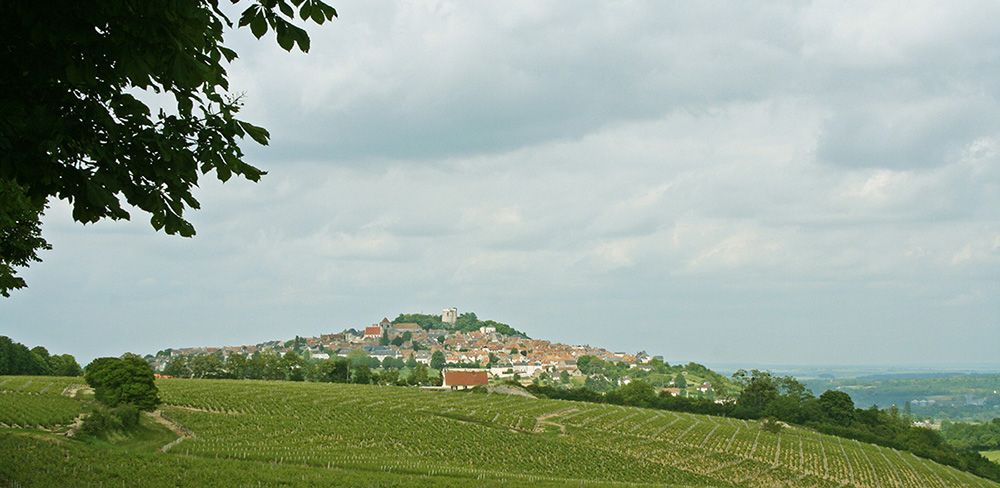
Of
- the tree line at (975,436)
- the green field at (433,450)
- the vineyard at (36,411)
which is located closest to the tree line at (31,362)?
the green field at (433,450)

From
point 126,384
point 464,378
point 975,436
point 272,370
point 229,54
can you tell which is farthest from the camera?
point 975,436

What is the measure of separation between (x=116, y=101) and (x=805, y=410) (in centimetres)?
11584

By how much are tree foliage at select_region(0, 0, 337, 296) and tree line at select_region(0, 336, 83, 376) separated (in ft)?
371

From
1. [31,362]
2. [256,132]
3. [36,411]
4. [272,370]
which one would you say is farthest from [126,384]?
[272,370]

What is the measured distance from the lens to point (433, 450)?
166ft

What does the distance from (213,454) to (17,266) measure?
19093mm

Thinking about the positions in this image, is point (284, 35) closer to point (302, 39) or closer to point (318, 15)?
point (302, 39)

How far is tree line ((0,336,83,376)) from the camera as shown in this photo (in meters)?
103

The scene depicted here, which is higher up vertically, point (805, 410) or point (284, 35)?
point (284, 35)

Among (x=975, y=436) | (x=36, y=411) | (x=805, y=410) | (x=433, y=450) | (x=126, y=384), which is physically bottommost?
(x=975, y=436)

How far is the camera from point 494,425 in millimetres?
68750

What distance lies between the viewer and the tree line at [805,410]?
9550 cm

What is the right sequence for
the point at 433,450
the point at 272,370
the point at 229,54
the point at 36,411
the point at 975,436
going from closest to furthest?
the point at 229,54, the point at 36,411, the point at 433,450, the point at 272,370, the point at 975,436

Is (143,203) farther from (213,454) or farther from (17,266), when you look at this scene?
(213,454)
